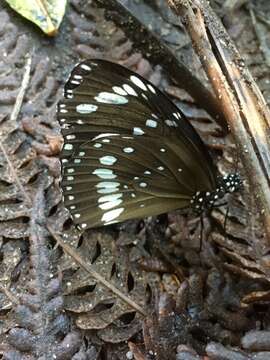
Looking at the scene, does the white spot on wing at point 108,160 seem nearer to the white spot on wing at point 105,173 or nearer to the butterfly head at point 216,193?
the white spot on wing at point 105,173

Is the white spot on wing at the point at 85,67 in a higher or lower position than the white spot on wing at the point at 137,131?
higher

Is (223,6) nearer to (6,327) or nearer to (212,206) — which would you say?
(212,206)

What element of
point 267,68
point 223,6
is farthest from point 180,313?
point 223,6

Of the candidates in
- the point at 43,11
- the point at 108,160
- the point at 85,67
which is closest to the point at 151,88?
the point at 85,67

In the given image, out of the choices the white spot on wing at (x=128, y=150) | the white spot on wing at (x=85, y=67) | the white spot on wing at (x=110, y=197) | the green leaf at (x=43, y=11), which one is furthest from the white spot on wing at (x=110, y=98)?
the green leaf at (x=43, y=11)

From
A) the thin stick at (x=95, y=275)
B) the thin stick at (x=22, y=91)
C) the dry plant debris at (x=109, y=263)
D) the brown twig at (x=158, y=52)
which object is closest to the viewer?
the dry plant debris at (x=109, y=263)

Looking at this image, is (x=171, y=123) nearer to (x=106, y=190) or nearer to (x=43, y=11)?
(x=106, y=190)

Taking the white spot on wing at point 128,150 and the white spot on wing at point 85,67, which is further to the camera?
the white spot on wing at point 128,150
